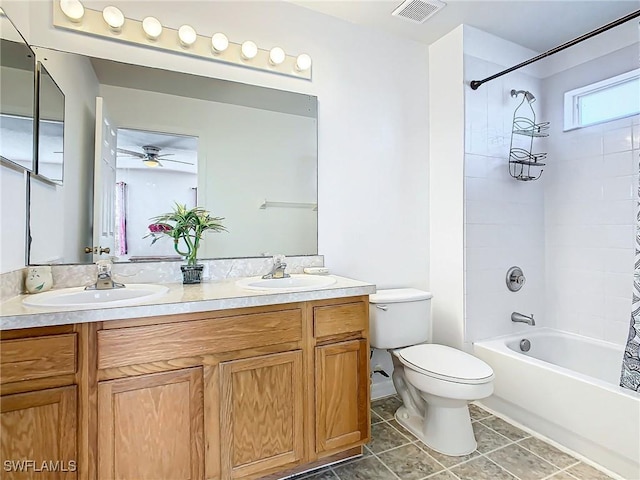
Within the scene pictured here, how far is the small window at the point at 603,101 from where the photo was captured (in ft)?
7.45

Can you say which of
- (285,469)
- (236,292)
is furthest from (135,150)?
(285,469)

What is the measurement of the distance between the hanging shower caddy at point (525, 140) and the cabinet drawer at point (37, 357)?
2728 millimetres

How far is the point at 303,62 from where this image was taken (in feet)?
6.84

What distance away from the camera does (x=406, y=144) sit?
249 cm

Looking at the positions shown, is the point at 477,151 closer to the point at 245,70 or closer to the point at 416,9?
the point at 416,9

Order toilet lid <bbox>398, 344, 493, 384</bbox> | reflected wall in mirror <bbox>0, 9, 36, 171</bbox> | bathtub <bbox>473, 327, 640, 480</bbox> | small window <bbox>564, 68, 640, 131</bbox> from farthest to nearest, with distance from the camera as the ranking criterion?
small window <bbox>564, 68, 640, 131</bbox> < toilet lid <bbox>398, 344, 493, 384</bbox> < bathtub <bbox>473, 327, 640, 480</bbox> < reflected wall in mirror <bbox>0, 9, 36, 171</bbox>

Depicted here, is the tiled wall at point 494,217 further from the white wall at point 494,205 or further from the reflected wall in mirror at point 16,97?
the reflected wall in mirror at point 16,97

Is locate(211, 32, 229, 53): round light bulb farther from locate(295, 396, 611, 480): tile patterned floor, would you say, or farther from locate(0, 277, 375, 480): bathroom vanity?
locate(295, 396, 611, 480): tile patterned floor

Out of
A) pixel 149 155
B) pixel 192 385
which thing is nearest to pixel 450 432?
pixel 192 385

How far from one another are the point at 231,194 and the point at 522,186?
210 cm

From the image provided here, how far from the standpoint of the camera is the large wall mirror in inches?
66.8

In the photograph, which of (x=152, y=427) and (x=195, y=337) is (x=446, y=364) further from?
(x=152, y=427)

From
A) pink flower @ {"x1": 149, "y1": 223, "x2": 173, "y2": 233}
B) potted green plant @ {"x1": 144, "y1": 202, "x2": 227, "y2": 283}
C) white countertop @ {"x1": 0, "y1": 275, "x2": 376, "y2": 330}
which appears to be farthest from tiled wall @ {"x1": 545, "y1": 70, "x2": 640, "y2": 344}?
pink flower @ {"x1": 149, "y1": 223, "x2": 173, "y2": 233}

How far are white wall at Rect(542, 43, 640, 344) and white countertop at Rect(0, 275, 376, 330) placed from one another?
1834 millimetres
